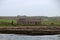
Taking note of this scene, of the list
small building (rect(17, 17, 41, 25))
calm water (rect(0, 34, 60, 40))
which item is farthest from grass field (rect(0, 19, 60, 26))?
calm water (rect(0, 34, 60, 40))

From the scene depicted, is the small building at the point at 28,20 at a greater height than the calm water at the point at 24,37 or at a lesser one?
greater

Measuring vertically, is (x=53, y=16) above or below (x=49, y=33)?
above

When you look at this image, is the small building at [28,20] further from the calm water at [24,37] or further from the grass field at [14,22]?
the calm water at [24,37]

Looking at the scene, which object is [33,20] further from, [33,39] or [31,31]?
[33,39]

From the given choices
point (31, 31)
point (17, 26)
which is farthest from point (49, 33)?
point (17, 26)

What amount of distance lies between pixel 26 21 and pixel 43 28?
0.57 meters

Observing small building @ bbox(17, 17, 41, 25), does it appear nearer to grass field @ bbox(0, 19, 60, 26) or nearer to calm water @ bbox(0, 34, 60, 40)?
grass field @ bbox(0, 19, 60, 26)

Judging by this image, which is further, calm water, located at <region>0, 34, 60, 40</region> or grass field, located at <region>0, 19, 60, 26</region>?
grass field, located at <region>0, 19, 60, 26</region>

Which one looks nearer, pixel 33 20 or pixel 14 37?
pixel 14 37

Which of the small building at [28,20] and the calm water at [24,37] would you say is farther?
the small building at [28,20]

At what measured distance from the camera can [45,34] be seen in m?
6.48

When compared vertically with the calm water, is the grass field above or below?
above

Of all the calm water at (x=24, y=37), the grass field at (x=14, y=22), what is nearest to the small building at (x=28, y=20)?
the grass field at (x=14, y=22)

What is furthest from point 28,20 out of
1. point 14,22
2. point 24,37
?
point 24,37
